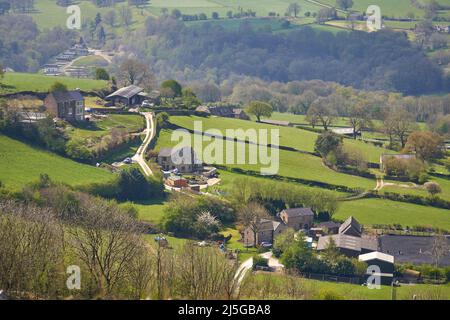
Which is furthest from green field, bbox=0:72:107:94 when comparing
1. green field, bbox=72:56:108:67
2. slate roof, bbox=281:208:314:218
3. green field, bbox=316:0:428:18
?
green field, bbox=316:0:428:18

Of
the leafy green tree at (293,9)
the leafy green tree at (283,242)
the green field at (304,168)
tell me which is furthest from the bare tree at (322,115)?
the leafy green tree at (293,9)

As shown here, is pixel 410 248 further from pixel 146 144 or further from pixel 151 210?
pixel 146 144

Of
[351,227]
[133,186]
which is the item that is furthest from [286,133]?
[351,227]

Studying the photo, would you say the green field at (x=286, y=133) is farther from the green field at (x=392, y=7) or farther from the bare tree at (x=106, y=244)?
the green field at (x=392, y=7)

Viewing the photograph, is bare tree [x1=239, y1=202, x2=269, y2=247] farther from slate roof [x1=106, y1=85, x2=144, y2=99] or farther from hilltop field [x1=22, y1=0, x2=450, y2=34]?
hilltop field [x1=22, y1=0, x2=450, y2=34]

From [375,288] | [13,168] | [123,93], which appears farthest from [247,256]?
[123,93]
